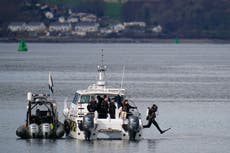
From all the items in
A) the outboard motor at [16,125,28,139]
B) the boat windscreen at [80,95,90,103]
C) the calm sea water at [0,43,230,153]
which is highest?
the boat windscreen at [80,95,90,103]

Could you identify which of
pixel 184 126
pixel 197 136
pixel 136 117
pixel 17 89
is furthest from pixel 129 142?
pixel 17 89

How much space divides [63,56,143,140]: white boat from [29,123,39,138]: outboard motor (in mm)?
1420

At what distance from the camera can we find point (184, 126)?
51.7 metres

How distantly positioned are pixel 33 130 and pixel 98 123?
2616 millimetres

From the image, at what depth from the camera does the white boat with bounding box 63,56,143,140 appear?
145 feet

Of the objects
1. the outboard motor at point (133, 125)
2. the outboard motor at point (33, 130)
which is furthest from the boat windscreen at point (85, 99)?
the outboard motor at point (133, 125)

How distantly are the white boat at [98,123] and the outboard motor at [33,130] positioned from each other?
1.42m

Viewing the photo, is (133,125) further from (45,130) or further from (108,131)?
(45,130)

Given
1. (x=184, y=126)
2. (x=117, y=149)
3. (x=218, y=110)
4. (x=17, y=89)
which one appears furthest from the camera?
(x=17, y=89)

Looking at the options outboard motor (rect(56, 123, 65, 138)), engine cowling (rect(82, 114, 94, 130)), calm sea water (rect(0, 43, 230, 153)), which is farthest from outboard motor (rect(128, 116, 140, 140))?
outboard motor (rect(56, 123, 65, 138))

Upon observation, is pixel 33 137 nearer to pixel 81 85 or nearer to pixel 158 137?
pixel 158 137

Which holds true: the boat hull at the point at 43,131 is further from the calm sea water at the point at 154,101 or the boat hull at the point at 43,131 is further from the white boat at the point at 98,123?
the white boat at the point at 98,123

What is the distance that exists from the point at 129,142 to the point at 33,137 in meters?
3.68

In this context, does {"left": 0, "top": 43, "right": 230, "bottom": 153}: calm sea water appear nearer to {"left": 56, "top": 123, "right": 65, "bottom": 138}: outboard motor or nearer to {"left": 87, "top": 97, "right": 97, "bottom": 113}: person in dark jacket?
{"left": 56, "top": 123, "right": 65, "bottom": 138}: outboard motor
